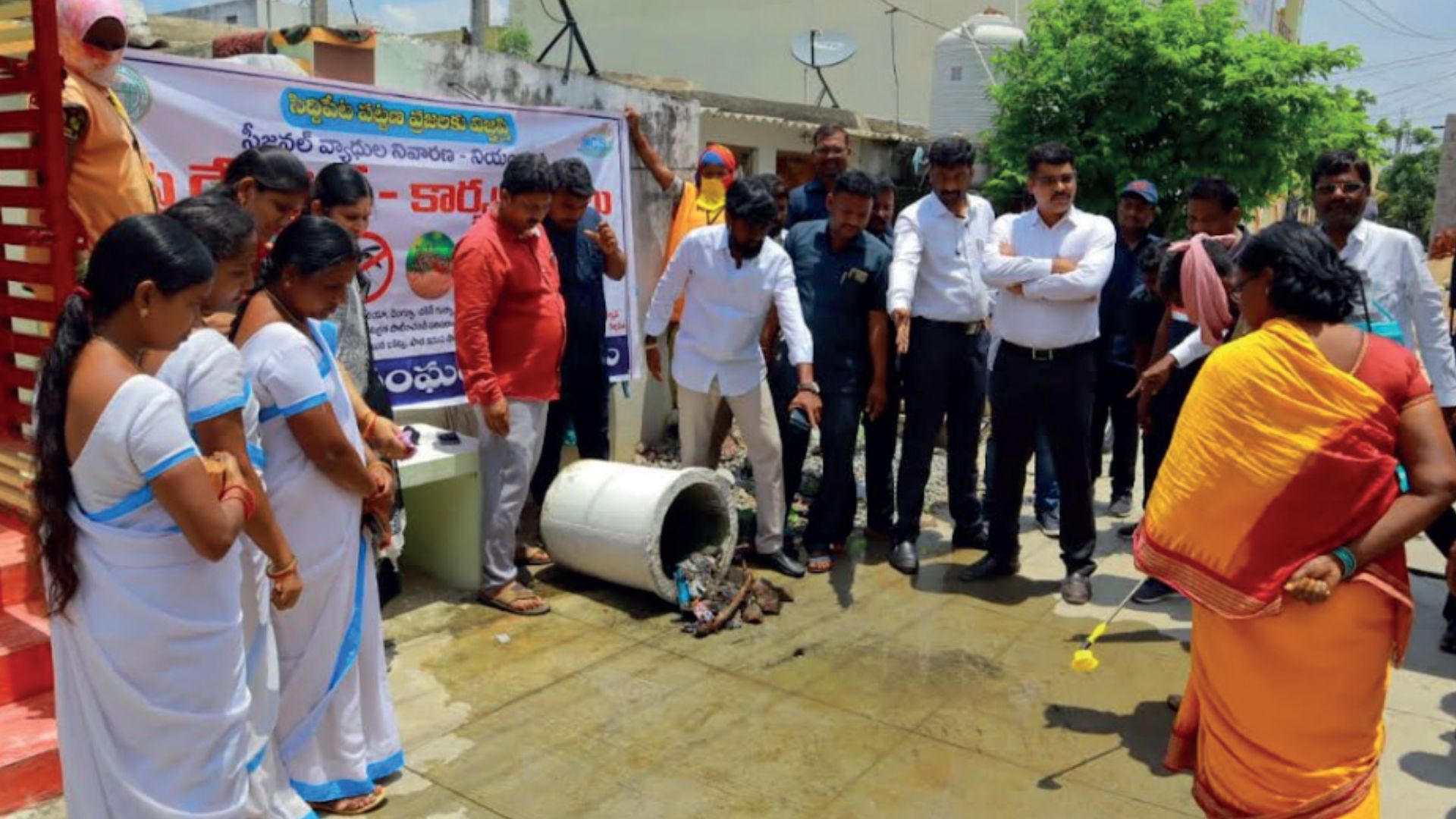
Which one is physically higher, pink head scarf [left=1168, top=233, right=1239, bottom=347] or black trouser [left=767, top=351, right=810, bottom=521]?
pink head scarf [left=1168, top=233, right=1239, bottom=347]

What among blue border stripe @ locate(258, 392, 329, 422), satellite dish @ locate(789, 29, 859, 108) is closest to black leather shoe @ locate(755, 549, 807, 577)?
blue border stripe @ locate(258, 392, 329, 422)

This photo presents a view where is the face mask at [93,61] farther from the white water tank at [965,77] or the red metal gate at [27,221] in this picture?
the white water tank at [965,77]

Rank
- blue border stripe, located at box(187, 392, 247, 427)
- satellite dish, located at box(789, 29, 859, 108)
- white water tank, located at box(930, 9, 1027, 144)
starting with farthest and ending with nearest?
white water tank, located at box(930, 9, 1027, 144)
satellite dish, located at box(789, 29, 859, 108)
blue border stripe, located at box(187, 392, 247, 427)

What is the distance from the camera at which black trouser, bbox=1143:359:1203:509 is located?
5234mm

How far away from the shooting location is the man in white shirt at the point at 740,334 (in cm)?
492

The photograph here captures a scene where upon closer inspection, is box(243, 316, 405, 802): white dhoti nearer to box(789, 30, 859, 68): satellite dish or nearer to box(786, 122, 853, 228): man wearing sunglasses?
box(786, 122, 853, 228): man wearing sunglasses

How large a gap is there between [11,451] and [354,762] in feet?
5.36

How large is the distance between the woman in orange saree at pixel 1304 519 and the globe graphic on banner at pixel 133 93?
156 inches

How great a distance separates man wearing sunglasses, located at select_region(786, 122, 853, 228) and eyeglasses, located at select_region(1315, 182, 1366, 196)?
2544 mm

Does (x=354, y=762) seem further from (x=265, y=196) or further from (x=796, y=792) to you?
(x=265, y=196)

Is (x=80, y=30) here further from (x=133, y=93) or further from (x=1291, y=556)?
(x=1291, y=556)

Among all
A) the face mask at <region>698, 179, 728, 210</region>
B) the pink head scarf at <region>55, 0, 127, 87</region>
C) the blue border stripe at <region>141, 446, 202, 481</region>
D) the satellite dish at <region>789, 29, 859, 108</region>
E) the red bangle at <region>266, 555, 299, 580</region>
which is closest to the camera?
the blue border stripe at <region>141, 446, 202, 481</region>

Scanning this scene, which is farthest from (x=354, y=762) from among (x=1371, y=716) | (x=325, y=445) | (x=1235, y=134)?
(x=1235, y=134)

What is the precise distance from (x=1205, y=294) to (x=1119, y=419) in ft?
7.31
